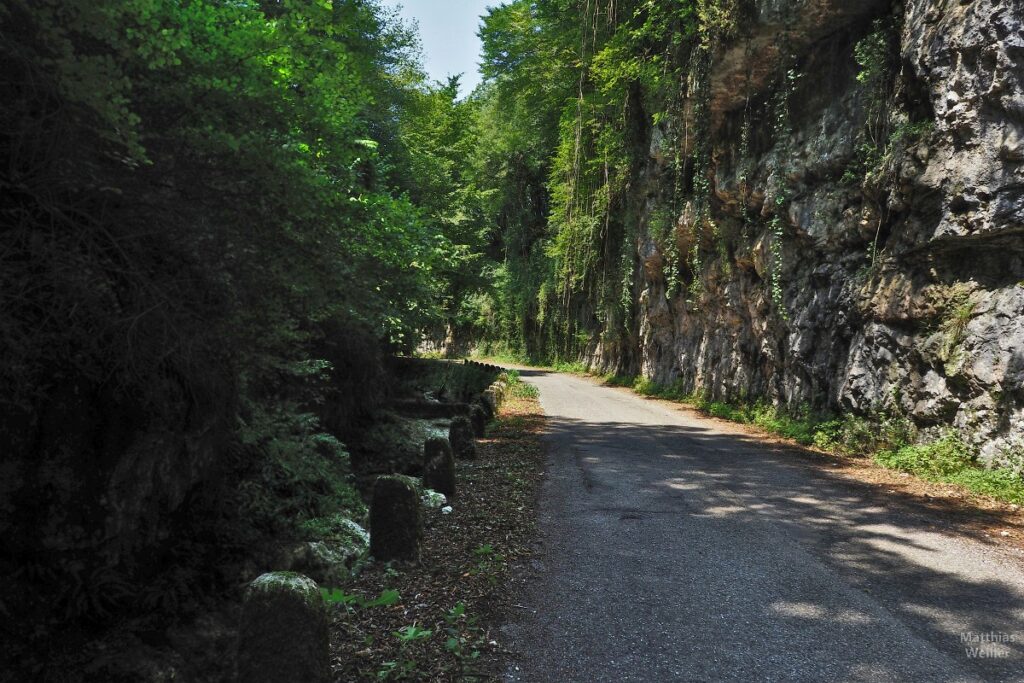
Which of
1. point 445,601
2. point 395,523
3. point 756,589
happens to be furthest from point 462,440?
point 756,589

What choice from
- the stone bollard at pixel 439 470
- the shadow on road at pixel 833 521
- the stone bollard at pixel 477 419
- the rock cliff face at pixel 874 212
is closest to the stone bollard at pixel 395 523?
the stone bollard at pixel 439 470

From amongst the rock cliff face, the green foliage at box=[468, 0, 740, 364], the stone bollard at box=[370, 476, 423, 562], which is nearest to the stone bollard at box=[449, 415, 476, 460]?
the stone bollard at box=[370, 476, 423, 562]

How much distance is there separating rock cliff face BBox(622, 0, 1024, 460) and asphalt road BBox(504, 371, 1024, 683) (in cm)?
276

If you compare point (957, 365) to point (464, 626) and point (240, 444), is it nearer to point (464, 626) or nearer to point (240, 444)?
point (464, 626)

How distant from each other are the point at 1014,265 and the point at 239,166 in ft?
32.2

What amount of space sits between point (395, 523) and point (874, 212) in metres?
10.3

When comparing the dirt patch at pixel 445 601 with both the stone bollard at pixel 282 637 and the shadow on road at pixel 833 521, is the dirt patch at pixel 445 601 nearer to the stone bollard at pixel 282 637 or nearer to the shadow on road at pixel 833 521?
the stone bollard at pixel 282 637

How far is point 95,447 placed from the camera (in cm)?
360

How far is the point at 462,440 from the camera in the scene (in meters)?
9.22

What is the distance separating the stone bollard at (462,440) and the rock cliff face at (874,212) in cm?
694

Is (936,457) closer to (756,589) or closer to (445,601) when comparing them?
(756,589)

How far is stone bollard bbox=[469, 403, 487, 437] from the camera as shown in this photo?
37.8ft

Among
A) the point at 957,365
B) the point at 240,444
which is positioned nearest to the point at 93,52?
the point at 240,444

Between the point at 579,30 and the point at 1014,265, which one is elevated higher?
the point at 579,30
